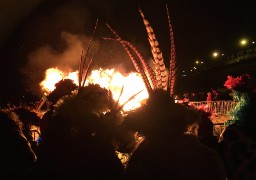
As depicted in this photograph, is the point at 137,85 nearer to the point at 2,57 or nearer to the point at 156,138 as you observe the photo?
the point at 156,138

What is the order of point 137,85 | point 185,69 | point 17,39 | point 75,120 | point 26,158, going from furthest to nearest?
point 185,69, point 17,39, point 137,85, point 26,158, point 75,120

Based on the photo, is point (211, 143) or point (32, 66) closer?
point (211, 143)

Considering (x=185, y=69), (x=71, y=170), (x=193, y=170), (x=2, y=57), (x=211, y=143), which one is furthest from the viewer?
(x=185, y=69)

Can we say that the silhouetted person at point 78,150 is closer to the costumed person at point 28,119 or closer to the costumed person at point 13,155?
the costumed person at point 13,155

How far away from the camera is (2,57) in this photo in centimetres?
1862

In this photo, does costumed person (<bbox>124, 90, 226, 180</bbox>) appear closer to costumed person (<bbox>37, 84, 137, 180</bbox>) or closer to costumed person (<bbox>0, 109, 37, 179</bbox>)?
costumed person (<bbox>37, 84, 137, 180</bbox>)

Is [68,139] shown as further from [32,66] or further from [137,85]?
[32,66]

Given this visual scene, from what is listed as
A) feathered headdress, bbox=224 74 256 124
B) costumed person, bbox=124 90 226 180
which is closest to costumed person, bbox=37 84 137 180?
costumed person, bbox=124 90 226 180

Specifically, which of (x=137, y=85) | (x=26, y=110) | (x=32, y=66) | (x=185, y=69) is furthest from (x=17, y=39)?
(x=185, y=69)

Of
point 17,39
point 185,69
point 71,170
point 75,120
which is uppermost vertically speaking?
point 185,69

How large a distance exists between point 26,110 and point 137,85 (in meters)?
5.82

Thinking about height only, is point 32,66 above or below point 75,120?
above

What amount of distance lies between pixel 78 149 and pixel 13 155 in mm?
903

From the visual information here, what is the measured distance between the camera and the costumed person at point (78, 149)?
2895mm
